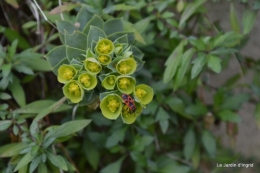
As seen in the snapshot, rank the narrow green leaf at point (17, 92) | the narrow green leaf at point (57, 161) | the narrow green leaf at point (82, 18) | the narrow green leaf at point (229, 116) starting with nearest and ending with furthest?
the narrow green leaf at point (57, 161) → the narrow green leaf at point (82, 18) → the narrow green leaf at point (17, 92) → the narrow green leaf at point (229, 116)

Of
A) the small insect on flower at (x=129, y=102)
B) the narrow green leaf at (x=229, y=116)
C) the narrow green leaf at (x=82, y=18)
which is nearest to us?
the small insect on flower at (x=129, y=102)

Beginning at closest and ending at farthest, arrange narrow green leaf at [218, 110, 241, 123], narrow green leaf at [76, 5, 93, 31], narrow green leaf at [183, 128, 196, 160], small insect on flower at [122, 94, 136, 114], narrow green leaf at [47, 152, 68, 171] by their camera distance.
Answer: small insect on flower at [122, 94, 136, 114], narrow green leaf at [47, 152, 68, 171], narrow green leaf at [76, 5, 93, 31], narrow green leaf at [218, 110, 241, 123], narrow green leaf at [183, 128, 196, 160]

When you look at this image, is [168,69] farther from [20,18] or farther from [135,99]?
[20,18]

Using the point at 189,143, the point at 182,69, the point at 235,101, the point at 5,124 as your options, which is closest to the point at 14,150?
the point at 5,124

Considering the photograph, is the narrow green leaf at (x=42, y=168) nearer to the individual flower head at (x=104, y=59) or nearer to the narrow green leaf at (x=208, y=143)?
the individual flower head at (x=104, y=59)

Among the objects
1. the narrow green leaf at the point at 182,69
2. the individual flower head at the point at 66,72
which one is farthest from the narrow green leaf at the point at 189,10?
the individual flower head at the point at 66,72

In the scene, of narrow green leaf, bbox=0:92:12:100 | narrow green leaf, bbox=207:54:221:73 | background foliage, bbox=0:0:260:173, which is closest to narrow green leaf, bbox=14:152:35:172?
background foliage, bbox=0:0:260:173

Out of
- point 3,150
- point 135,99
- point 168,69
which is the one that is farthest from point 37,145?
point 168,69

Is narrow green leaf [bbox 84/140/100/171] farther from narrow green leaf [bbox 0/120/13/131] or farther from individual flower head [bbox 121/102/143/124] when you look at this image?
individual flower head [bbox 121/102/143/124]
